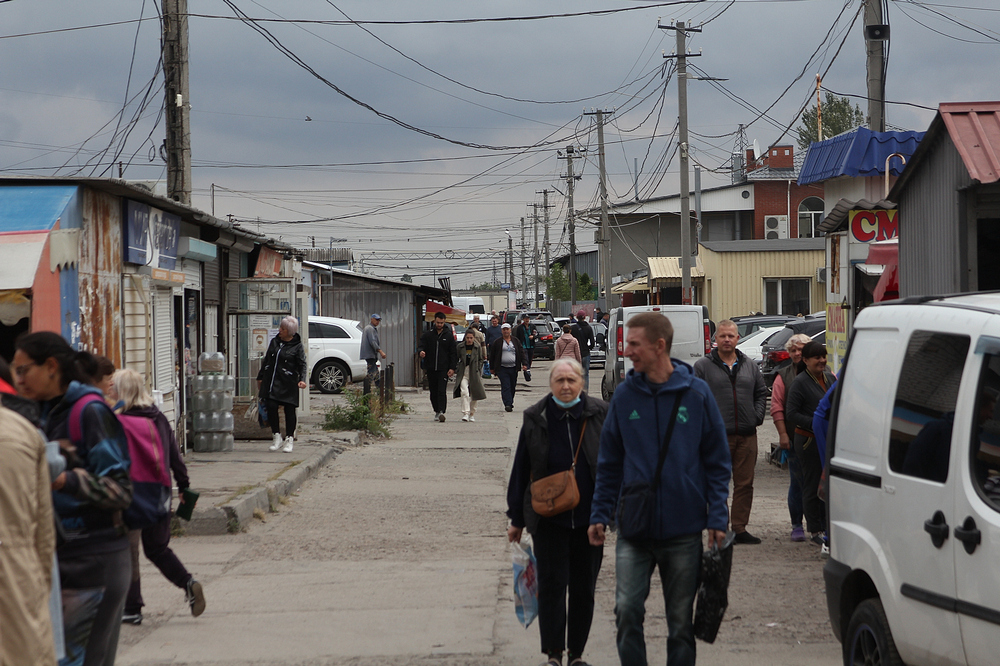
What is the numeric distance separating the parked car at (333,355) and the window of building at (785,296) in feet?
58.0

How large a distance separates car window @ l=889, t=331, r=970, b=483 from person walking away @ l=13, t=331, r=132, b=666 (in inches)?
121

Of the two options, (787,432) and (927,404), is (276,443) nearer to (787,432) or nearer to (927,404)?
(787,432)

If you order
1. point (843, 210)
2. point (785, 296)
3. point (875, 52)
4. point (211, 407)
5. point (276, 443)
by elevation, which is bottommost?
point (276, 443)

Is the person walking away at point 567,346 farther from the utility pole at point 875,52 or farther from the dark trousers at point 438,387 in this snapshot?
the utility pole at point 875,52

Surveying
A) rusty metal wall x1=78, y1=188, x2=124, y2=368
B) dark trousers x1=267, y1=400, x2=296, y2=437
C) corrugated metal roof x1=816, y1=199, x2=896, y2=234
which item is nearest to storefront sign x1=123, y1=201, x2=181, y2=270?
rusty metal wall x1=78, y1=188, x2=124, y2=368

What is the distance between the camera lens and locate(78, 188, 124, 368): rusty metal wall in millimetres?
9961

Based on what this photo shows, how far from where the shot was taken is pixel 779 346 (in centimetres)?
2034

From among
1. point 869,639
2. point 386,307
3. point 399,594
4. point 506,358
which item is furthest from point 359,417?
point 869,639

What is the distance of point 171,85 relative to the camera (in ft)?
46.2

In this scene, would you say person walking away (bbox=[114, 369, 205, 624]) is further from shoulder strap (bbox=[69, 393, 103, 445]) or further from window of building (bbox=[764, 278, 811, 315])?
window of building (bbox=[764, 278, 811, 315])

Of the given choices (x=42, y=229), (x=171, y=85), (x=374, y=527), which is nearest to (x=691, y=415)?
(x=374, y=527)

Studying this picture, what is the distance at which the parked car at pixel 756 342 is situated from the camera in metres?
22.8

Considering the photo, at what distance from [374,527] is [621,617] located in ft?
16.9

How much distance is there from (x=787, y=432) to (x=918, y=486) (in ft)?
15.6
